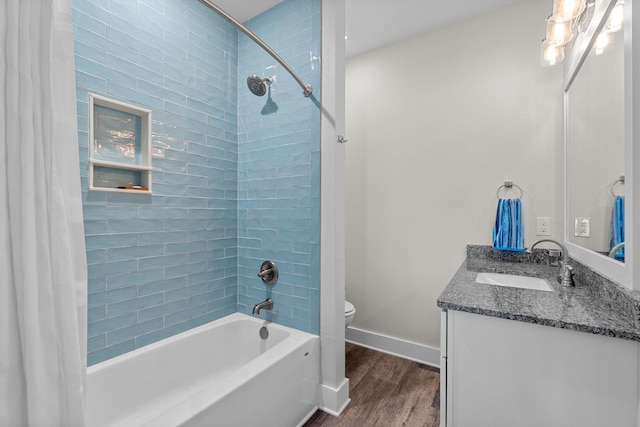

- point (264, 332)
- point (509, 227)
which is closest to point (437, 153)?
point (509, 227)

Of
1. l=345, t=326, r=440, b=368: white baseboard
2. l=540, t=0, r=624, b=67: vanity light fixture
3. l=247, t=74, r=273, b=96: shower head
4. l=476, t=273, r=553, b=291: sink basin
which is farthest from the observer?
l=345, t=326, r=440, b=368: white baseboard

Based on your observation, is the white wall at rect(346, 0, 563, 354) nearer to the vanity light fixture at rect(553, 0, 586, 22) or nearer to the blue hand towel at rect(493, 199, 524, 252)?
the blue hand towel at rect(493, 199, 524, 252)

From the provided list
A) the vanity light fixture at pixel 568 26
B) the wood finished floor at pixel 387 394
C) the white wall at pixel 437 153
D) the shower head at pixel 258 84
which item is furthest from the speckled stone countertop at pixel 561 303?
the shower head at pixel 258 84

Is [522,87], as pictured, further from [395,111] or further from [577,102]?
[395,111]

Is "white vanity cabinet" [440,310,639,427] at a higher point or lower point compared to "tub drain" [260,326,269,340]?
higher

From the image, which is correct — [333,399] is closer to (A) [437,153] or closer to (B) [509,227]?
(B) [509,227]

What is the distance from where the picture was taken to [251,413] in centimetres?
128

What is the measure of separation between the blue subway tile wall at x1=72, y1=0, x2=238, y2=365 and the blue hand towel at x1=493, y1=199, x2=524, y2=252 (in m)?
1.86

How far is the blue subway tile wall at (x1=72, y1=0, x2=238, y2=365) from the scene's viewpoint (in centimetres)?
145

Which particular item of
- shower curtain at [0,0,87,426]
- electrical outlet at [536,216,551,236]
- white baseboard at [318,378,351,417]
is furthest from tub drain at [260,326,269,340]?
electrical outlet at [536,216,551,236]

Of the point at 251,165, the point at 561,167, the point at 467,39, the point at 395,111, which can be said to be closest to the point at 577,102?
the point at 561,167

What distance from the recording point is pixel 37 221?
656 mm

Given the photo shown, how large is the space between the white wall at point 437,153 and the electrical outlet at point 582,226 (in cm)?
33

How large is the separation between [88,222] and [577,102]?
2.63 m
